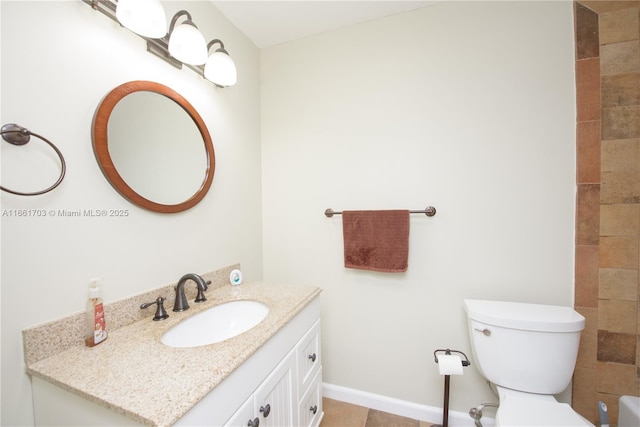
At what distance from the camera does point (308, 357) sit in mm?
1188

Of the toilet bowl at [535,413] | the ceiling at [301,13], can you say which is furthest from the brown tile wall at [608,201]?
the ceiling at [301,13]

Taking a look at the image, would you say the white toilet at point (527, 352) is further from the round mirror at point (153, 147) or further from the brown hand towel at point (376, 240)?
the round mirror at point (153, 147)

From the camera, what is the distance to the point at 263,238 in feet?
5.71

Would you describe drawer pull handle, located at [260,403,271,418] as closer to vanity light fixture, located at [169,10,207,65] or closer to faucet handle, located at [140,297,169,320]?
faucet handle, located at [140,297,169,320]

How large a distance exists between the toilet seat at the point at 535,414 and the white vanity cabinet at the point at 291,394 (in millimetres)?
773

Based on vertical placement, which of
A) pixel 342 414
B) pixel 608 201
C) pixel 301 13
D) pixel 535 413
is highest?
pixel 301 13

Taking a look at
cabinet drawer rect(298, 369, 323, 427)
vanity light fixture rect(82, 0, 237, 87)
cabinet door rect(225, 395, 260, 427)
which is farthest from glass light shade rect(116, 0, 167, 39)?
cabinet drawer rect(298, 369, 323, 427)

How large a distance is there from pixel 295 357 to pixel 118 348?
0.63 metres

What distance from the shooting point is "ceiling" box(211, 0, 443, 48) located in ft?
4.36

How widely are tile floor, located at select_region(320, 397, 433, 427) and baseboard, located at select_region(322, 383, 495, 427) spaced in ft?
0.08

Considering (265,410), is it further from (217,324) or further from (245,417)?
(217,324)

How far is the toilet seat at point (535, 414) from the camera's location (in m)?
0.91

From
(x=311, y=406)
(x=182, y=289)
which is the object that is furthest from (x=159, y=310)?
(x=311, y=406)

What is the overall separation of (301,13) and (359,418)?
2351 mm
